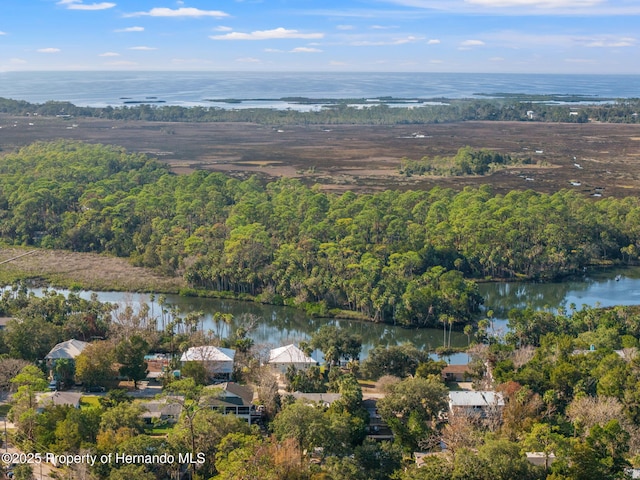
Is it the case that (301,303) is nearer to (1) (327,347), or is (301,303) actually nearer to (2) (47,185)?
(1) (327,347)

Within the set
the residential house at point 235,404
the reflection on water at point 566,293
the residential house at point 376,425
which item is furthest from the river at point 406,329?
the residential house at point 376,425

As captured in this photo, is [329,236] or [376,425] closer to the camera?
[376,425]

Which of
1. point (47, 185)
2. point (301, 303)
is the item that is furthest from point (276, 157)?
point (301, 303)

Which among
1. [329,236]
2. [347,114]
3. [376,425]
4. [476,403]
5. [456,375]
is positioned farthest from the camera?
[347,114]

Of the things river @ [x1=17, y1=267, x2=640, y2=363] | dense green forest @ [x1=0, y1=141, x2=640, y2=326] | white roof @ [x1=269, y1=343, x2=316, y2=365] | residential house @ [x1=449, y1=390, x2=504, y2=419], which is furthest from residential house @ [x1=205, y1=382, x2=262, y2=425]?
dense green forest @ [x1=0, y1=141, x2=640, y2=326]

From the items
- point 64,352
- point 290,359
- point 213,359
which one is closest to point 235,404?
point 213,359

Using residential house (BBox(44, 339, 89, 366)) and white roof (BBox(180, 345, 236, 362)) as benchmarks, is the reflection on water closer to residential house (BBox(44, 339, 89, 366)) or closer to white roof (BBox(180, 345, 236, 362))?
white roof (BBox(180, 345, 236, 362))

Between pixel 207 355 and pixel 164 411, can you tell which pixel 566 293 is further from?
pixel 164 411
